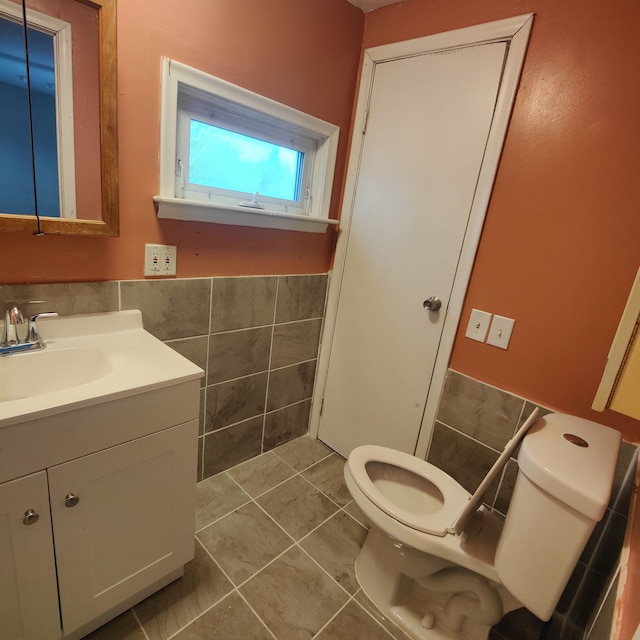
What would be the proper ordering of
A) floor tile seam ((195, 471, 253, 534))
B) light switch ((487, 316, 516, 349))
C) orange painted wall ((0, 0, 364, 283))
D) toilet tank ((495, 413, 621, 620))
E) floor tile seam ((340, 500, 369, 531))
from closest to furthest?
toilet tank ((495, 413, 621, 620)) < orange painted wall ((0, 0, 364, 283)) < light switch ((487, 316, 516, 349)) < floor tile seam ((195, 471, 253, 534)) < floor tile seam ((340, 500, 369, 531))

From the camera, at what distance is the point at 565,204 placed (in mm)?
1226

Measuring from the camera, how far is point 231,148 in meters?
1.49

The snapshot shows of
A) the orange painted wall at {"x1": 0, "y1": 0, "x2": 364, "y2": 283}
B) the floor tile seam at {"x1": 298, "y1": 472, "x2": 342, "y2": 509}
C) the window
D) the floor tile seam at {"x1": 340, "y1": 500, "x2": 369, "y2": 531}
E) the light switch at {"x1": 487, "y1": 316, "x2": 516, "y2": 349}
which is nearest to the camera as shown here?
the orange painted wall at {"x1": 0, "y1": 0, "x2": 364, "y2": 283}

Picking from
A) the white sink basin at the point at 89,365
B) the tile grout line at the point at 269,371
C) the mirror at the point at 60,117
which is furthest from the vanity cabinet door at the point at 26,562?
the tile grout line at the point at 269,371

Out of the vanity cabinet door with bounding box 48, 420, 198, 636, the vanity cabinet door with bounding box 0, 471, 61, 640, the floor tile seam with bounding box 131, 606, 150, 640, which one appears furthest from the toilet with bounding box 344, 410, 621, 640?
the vanity cabinet door with bounding box 0, 471, 61, 640

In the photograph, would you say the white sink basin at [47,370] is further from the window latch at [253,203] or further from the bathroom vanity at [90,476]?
the window latch at [253,203]

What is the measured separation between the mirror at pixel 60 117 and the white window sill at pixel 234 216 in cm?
19

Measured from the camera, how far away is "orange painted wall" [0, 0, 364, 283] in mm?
1115

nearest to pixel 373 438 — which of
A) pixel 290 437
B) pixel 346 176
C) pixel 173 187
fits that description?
pixel 290 437

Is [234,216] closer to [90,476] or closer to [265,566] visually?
[90,476]

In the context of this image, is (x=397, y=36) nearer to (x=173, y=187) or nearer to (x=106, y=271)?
(x=173, y=187)

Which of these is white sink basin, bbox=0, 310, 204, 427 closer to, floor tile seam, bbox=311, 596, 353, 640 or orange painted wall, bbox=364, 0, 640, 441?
floor tile seam, bbox=311, 596, 353, 640

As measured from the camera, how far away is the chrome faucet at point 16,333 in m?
1.01

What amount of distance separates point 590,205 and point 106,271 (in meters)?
1.59
